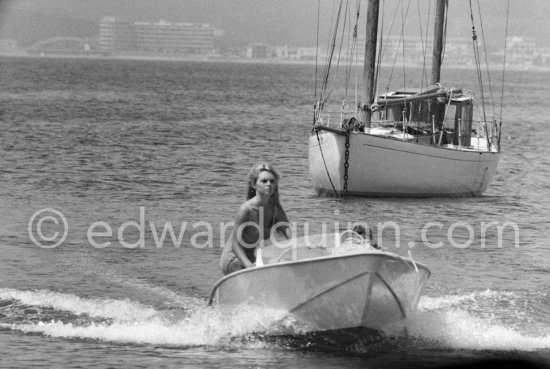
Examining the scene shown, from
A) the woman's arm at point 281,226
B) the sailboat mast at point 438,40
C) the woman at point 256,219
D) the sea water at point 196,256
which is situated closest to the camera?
the woman at point 256,219

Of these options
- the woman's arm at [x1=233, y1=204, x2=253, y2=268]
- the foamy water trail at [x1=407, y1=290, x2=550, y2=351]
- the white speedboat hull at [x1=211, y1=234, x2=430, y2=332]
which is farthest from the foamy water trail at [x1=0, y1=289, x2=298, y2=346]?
the foamy water trail at [x1=407, y1=290, x2=550, y2=351]

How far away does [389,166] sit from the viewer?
100ft

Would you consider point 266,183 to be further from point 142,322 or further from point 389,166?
point 389,166

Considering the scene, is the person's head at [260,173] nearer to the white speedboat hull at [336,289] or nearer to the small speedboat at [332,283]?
the small speedboat at [332,283]

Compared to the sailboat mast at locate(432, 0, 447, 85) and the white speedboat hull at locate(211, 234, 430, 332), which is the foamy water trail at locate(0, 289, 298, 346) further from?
the sailboat mast at locate(432, 0, 447, 85)

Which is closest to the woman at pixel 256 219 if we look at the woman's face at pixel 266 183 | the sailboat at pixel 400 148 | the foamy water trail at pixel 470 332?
the woman's face at pixel 266 183

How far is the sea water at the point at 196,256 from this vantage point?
14.3m

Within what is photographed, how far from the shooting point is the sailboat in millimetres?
30328

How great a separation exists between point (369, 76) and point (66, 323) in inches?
742

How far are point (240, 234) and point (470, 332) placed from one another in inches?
141

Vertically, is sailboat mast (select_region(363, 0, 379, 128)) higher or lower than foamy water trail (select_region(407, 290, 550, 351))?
higher

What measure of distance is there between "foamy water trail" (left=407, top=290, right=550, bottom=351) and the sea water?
29 mm

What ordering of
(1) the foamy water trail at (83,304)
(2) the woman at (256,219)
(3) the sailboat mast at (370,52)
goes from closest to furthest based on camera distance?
(2) the woman at (256,219) < (1) the foamy water trail at (83,304) < (3) the sailboat mast at (370,52)

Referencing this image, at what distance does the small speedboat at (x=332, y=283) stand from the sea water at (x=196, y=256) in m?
0.30
